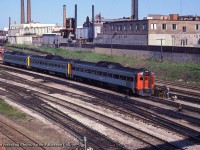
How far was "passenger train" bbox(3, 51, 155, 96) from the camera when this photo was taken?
31609mm

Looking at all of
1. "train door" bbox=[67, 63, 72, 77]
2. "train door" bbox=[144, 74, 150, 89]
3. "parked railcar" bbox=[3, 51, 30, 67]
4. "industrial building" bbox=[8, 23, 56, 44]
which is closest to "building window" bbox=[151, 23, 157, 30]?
"parked railcar" bbox=[3, 51, 30, 67]

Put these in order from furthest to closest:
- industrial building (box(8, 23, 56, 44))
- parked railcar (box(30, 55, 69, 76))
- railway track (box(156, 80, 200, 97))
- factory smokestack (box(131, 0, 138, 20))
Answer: industrial building (box(8, 23, 56, 44)), factory smokestack (box(131, 0, 138, 20)), parked railcar (box(30, 55, 69, 76)), railway track (box(156, 80, 200, 97))

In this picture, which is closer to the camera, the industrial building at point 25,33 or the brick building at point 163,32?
the brick building at point 163,32

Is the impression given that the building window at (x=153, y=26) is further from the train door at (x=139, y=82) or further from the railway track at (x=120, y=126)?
the railway track at (x=120, y=126)

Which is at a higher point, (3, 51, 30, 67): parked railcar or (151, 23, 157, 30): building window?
(151, 23, 157, 30): building window

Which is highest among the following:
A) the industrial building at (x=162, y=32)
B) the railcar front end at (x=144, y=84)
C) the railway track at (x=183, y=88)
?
the industrial building at (x=162, y=32)

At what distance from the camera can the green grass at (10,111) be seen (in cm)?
2498

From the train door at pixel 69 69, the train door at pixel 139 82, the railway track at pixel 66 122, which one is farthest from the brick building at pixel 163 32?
the railway track at pixel 66 122

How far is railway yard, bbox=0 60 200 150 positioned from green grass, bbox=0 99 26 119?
0.62 m

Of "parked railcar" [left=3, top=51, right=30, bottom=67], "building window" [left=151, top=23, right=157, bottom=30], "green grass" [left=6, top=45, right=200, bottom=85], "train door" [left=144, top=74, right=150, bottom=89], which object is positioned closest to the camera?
"train door" [left=144, top=74, right=150, bottom=89]

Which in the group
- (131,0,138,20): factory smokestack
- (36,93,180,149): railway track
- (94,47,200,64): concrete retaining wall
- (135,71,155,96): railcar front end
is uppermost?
(131,0,138,20): factory smokestack

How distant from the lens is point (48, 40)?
117688mm

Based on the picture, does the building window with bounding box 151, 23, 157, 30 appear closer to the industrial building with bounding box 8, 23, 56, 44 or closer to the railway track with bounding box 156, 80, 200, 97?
the railway track with bounding box 156, 80, 200, 97

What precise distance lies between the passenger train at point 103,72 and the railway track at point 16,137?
13267 millimetres
